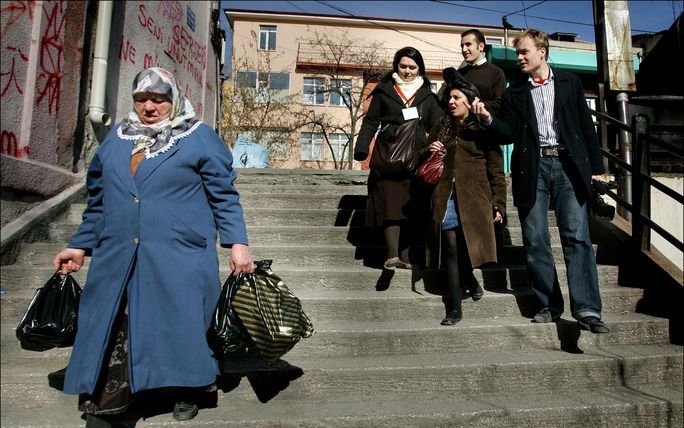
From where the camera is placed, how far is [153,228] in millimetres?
2375

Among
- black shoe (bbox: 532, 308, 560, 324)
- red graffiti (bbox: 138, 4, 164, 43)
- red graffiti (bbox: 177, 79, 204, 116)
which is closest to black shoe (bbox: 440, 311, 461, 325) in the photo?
black shoe (bbox: 532, 308, 560, 324)

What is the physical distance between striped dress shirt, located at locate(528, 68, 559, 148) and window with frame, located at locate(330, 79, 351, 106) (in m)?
22.3

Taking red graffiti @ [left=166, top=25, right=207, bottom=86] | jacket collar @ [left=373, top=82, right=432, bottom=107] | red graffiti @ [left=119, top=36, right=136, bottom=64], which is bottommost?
jacket collar @ [left=373, top=82, right=432, bottom=107]

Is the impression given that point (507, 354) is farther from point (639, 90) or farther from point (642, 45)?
point (642, 45)

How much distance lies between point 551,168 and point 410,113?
126 centimetres

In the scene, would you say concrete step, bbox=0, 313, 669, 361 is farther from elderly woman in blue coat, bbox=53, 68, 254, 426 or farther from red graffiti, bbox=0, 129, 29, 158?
red graffiti, bbox=0, 129, 29, 158

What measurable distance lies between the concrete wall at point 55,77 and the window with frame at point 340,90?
19807 mm

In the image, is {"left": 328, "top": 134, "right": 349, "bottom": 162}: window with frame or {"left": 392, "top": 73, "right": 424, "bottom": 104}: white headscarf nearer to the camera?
{"left": 392, "top": 73, "right": 424, "bottom": 104}: white headscarf

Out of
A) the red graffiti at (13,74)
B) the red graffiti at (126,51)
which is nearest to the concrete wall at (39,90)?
the red graffiti at (13,74)

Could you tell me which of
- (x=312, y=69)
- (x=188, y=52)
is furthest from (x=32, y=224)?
(x=312, y=69)

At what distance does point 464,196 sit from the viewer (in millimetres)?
3602

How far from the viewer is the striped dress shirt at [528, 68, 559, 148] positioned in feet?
11.8

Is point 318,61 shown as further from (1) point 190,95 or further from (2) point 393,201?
(2) point 393,201

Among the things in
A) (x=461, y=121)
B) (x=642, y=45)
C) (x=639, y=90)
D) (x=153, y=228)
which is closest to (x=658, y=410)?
(x=461, y=121)
